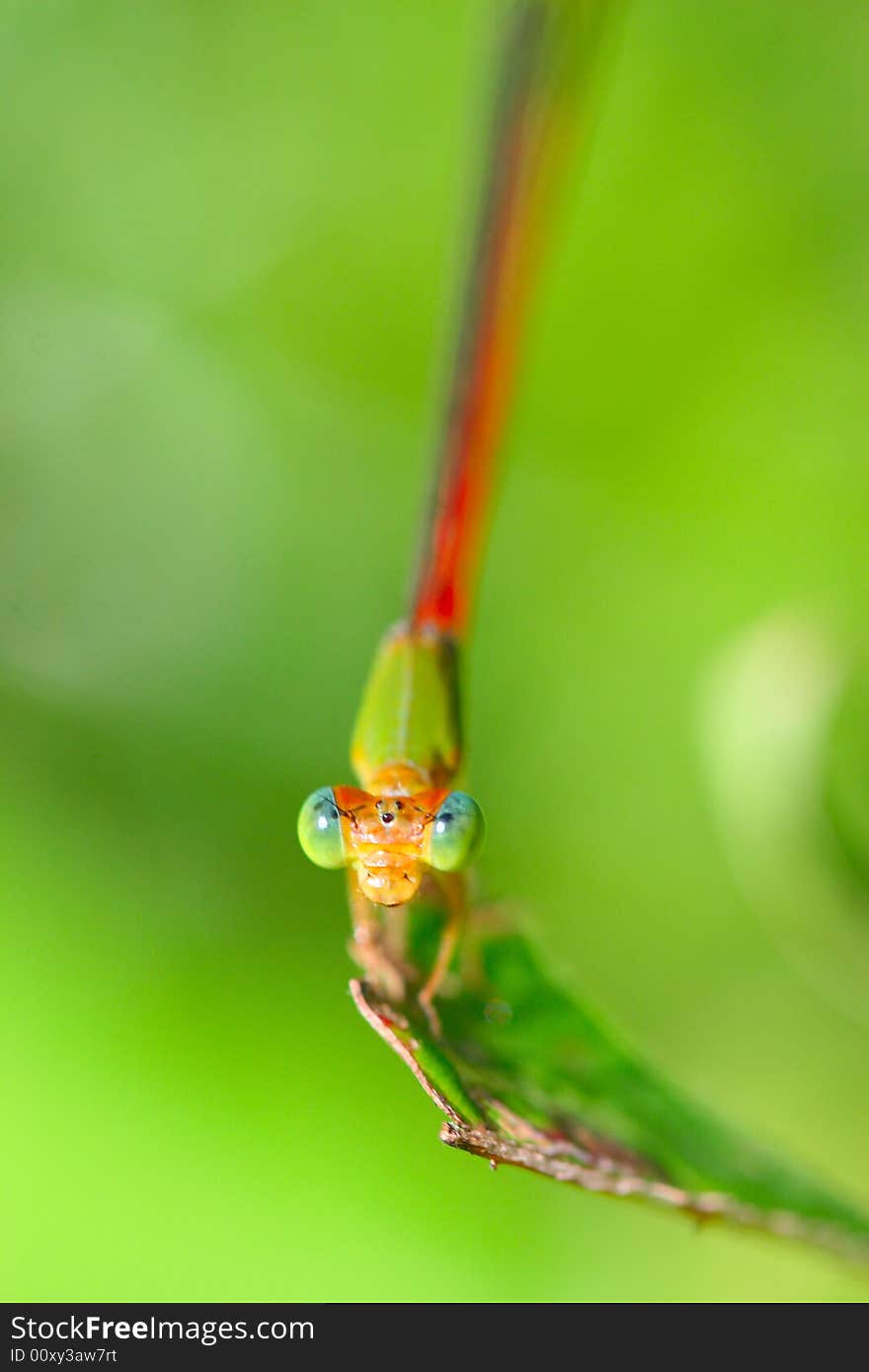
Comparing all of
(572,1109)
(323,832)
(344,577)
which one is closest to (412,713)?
(323,832)

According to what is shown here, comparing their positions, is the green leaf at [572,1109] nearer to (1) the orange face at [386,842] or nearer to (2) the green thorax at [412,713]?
(1) the orange face at [386,842]

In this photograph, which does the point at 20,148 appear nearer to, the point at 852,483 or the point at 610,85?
the point at 610,85

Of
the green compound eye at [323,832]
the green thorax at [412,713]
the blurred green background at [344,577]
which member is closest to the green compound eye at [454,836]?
the green compound eye at [323,832]

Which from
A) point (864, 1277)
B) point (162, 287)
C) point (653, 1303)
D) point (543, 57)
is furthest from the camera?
point (162, 287)

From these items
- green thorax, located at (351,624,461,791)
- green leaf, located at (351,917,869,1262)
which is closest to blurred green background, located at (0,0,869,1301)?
green thorax, located at (351,624,461,791)

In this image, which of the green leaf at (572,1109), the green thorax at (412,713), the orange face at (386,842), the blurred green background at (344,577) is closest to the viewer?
the green leaf at (572,1109)

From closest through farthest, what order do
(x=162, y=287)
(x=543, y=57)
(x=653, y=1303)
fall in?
(x=653, y=1303)
(x=543, y=57)
(x=162, y=287)

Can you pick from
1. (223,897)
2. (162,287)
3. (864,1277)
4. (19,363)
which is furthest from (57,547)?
(864,1277)
